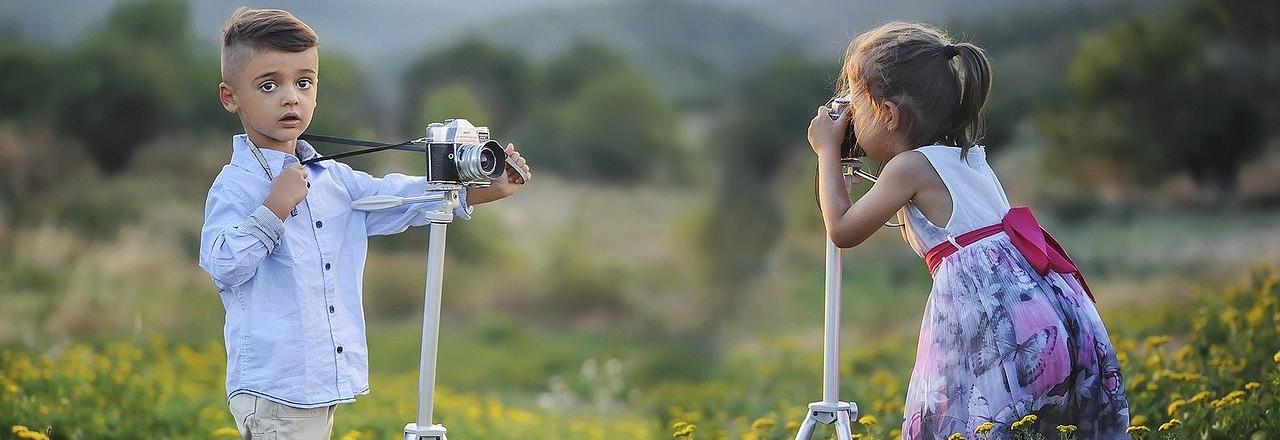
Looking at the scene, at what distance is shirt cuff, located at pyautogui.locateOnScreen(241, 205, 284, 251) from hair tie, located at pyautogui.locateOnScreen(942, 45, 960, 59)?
134 cm

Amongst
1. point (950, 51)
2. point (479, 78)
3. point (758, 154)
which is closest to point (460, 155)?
point (950, 51)

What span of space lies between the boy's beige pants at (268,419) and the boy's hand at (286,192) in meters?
0.36

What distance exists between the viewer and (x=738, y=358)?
21.0 ft

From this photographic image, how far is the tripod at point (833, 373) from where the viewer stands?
2670mm

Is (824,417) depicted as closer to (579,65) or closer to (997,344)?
(997,344)

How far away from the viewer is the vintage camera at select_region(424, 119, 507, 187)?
8.02ft

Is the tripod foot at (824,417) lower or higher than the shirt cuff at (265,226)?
lower

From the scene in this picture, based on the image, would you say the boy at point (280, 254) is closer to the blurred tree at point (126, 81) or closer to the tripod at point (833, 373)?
the tripod at point (833, 373)

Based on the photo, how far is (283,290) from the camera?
102 inches

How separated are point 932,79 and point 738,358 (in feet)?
12.6

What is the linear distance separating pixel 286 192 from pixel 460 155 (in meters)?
0.34

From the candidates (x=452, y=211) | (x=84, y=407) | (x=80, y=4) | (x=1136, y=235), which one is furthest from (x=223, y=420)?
(x=1136, y=235)

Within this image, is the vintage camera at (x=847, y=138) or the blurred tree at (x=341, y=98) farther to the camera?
the blurred tree at (x=341, y=98)

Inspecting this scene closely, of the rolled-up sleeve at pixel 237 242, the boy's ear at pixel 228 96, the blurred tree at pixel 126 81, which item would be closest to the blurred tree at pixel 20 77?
the blurred tree at pixel 126 81
